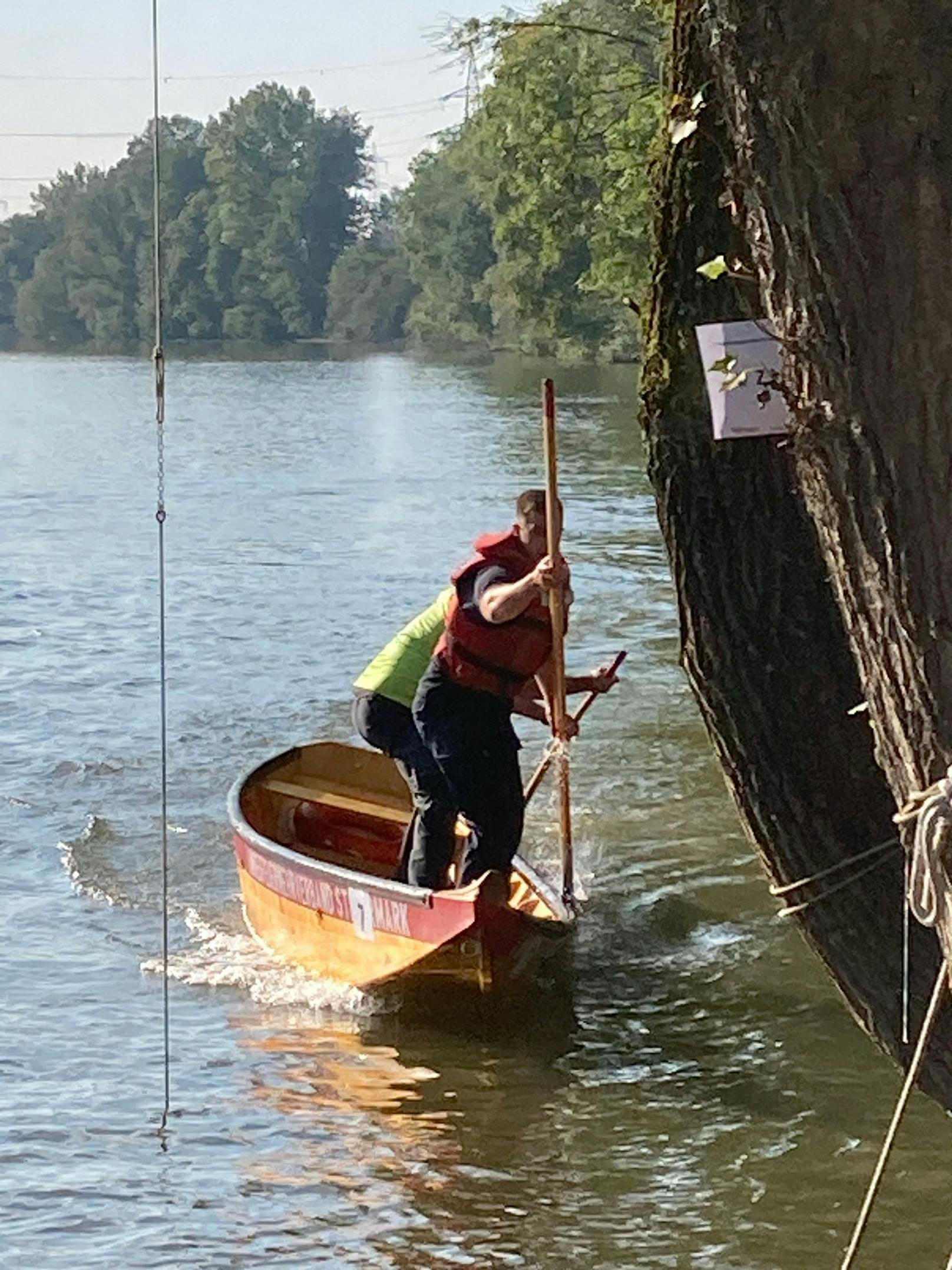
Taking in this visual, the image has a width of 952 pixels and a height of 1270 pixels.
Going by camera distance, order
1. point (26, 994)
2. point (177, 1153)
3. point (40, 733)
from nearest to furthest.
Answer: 1. point (177, 1153)
2. point (26, 994)
3. point (40, 733)

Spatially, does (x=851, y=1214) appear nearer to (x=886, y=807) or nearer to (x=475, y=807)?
(x=475, y=807)

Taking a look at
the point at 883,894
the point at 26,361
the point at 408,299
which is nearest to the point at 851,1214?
the point at 883,894

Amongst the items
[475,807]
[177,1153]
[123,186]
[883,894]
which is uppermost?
[123,186]

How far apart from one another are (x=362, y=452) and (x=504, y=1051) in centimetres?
3344

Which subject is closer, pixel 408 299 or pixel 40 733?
pixel 40 733

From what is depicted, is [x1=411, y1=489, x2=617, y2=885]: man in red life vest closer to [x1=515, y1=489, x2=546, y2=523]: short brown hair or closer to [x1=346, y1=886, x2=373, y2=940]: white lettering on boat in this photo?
[x1=515, y1=489, x2=546, y2=523]: short brown hair

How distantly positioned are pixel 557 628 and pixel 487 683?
1.11 ft

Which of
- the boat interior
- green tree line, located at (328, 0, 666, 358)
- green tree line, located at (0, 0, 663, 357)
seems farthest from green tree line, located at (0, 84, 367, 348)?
the boat interior

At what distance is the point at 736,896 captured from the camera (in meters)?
10.3

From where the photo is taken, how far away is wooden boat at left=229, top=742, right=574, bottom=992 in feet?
26.2

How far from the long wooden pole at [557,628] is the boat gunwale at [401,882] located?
0.64 feet

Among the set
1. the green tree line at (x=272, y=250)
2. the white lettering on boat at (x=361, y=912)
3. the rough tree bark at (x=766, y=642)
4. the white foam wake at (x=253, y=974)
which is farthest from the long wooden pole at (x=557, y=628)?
the green tree line at (x=272, y=250)

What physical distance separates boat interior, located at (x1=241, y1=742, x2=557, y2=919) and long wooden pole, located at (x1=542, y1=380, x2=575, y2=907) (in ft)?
3.32

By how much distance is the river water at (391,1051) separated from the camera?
668cm
